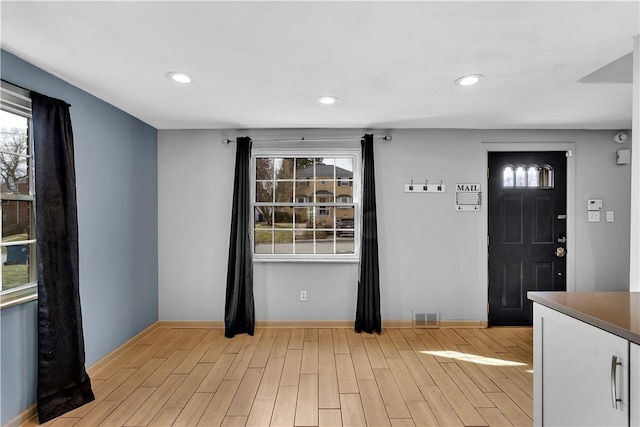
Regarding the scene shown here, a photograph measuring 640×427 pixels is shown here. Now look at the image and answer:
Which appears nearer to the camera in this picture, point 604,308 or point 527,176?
point 604,308

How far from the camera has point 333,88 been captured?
2.62 meters

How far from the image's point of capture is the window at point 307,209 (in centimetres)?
407

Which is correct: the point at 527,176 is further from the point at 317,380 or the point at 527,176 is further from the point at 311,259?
the point at 317,380

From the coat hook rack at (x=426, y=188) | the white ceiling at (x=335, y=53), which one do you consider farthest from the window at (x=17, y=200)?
the coat hook rack at (x=426, y=188)

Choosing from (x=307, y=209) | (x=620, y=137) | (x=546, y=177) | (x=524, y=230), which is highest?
(x=620, y=137)

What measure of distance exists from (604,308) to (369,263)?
2591 millimetres

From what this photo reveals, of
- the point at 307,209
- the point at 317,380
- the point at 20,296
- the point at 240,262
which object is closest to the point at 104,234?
the point at 20,296

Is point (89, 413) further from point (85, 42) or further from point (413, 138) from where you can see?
point (413, 138)

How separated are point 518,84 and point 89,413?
4.02 m

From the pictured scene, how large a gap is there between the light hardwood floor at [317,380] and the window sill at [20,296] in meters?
0.86

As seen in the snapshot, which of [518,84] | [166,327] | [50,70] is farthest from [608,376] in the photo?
[166,327]

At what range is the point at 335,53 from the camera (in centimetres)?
203

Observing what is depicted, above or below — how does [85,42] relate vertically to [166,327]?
above

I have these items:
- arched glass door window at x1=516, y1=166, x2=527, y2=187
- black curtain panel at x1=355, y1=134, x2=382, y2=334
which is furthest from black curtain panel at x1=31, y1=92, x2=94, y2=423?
arched glass door window at x1=516, y1=166, x2=527, y2=187
